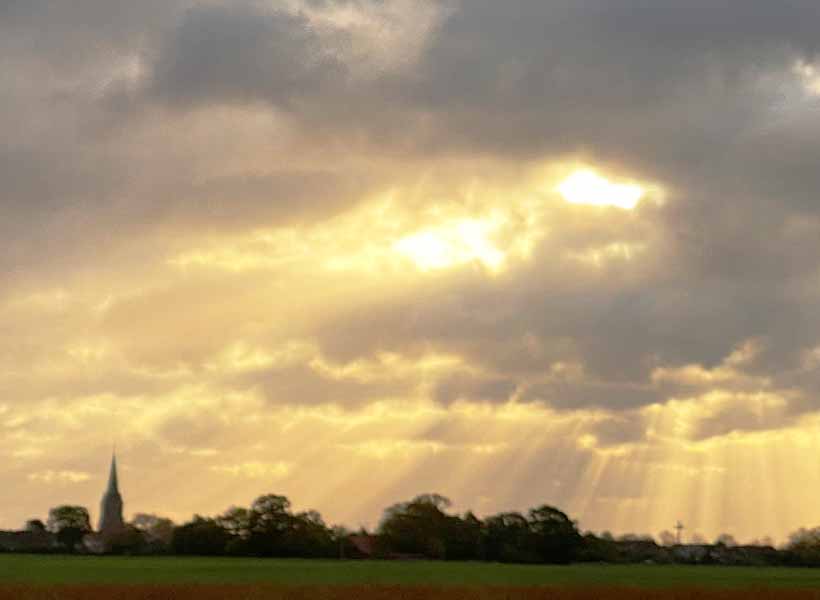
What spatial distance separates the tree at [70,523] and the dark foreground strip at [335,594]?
494 feet

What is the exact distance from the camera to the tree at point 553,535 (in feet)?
497

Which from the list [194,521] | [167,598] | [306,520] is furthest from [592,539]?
[167,598]

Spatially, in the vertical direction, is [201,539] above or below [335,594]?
above

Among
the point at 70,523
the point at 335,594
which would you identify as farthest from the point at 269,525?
the point at 335,594

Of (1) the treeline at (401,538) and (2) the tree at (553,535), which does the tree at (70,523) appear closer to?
(1) the treeline at (401,538)

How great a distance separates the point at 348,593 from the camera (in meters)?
49.6

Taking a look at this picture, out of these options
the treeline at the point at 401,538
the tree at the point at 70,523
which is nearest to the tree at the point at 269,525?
the treeline at the point at 401,538

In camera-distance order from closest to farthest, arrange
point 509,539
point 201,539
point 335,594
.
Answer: point 335,594, point 201,539, point 509,539

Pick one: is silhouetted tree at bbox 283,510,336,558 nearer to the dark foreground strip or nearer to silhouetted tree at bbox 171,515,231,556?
silhouetted tree at bbox 171,515,231,556

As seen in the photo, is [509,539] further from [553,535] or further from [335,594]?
[335,594]

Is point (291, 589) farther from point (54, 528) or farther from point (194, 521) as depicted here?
point (54, 528)

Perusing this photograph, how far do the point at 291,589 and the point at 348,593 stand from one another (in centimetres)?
301

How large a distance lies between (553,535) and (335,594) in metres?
108

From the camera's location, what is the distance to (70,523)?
197625 mm
